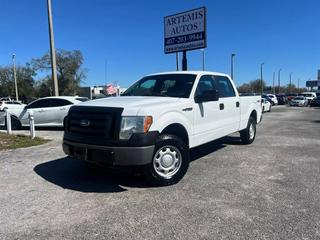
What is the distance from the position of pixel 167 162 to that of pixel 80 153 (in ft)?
4.71

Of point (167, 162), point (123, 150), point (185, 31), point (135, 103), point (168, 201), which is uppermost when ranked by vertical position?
point (185, 31)

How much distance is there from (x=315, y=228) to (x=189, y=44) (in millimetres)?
13995

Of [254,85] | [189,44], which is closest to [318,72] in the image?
[254,85]

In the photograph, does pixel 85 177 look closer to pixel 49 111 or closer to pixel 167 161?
pixel 167 161

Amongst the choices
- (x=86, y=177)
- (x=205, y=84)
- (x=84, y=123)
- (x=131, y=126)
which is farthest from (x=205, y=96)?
(x=86, y=177)

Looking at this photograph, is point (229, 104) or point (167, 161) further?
point (229, 104)

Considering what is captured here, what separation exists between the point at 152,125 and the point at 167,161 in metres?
0.72

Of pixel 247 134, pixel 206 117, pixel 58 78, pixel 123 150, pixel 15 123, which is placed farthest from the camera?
pixel 58 78

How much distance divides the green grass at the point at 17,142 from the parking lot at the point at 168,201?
2034mm

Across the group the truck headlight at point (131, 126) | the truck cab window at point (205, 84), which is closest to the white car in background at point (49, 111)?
the truck cab window at point (205, 84)

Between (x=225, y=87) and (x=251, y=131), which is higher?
(x=225, y=87)

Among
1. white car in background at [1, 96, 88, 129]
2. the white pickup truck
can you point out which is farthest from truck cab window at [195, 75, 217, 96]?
white car in background at [1, 96, 88, 129]

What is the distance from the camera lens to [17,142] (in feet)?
32.8

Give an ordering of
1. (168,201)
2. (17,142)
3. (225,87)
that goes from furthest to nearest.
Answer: (17,142), (225,87), (168,201)
